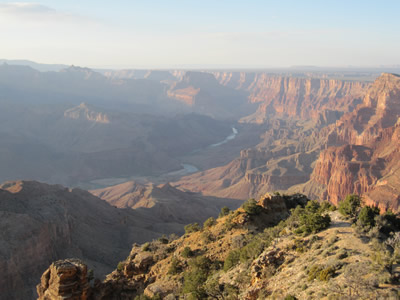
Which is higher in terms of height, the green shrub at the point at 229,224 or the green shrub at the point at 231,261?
the green shrub at the point at 231,261

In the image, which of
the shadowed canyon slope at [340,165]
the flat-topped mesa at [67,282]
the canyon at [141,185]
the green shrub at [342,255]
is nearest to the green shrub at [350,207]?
the green shrub at [342,255]

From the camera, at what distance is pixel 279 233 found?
21328 mm

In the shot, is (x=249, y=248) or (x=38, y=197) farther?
(x=38, y=197)

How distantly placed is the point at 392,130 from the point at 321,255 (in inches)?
4175

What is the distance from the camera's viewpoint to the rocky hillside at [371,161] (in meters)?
81.4

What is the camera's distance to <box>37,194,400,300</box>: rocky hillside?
46.9ft

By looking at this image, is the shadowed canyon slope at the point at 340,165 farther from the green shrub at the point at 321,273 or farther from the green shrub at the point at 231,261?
the green shrub at the point at 321,273

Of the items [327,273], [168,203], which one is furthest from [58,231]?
[327,273]

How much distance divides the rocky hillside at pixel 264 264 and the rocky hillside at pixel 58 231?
91.3 feet

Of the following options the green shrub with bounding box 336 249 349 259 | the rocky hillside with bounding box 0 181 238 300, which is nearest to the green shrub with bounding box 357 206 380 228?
the green shrub with bounding box 336 249 349 259

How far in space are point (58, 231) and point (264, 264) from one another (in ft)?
160

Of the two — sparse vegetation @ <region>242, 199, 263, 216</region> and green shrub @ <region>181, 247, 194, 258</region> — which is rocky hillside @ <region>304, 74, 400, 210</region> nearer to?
sparse vegetation @ <region>242, 199, 263, 216</region>

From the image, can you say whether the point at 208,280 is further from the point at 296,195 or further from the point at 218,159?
the point at 218,159

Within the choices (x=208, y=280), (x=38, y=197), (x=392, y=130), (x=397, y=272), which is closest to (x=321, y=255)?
(x=397, y=272)
